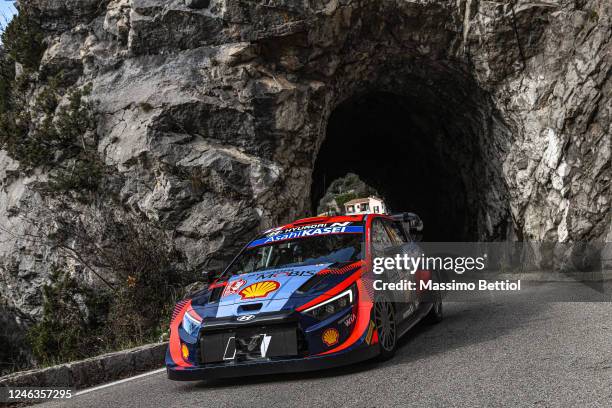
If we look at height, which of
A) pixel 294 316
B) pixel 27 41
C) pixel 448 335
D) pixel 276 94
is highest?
pixel 27 41

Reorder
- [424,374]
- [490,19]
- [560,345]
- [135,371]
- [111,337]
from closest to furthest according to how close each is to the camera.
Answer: [424,374] → [560,345] → [135,371] → [111,337] → [490,19]

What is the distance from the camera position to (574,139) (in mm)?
14203

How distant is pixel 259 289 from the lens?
220 inches

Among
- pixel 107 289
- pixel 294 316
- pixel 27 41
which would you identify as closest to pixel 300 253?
pixel 294 316

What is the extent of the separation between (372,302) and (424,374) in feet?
3.06

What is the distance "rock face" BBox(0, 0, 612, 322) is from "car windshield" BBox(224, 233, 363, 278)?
5.94 meters

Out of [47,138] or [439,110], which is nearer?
[47,138]

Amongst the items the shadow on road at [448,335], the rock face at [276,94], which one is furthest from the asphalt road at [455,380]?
the rock face at [276,94]

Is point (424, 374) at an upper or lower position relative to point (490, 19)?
lower

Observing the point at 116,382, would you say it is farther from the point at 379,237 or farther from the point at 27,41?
the point at 27,41

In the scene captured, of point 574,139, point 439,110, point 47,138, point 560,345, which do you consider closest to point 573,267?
point 574,139

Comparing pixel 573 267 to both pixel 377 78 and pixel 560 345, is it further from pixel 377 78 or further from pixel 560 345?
pixel 560 345

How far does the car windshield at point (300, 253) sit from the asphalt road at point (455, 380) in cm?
123

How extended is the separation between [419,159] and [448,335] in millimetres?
17257
